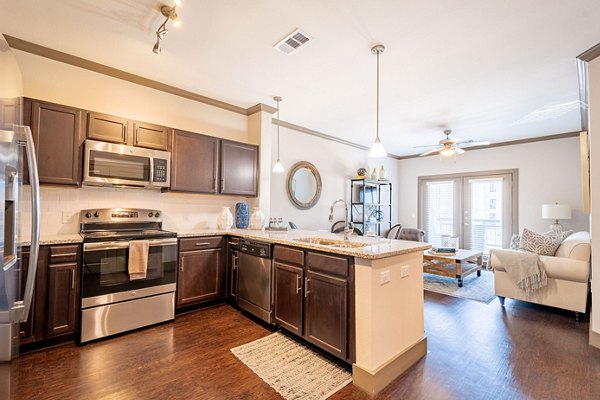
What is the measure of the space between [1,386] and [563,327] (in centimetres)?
439

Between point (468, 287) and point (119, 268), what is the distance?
472 centimetres

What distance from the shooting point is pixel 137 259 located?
9.05 ft

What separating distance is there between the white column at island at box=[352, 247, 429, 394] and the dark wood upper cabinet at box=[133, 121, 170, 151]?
265cm

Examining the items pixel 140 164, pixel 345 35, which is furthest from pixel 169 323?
pixel 345 35

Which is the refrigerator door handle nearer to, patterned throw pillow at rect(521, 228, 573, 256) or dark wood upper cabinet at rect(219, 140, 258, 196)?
dark wood upper cabinet at rect(219, 140, 258, 196)

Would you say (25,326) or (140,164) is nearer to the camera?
(25,326)

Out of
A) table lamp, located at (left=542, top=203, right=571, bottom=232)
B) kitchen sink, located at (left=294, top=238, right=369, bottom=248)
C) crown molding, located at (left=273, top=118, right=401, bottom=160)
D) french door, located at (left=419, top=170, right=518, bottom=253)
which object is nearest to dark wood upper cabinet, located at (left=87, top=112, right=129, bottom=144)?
kitchen sink, located at (left=294, top=238, right=369, bottom=248)

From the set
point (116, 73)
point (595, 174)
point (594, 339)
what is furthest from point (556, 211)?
point (116, 73)

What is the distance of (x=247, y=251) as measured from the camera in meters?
3.16

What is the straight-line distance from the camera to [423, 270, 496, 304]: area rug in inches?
157

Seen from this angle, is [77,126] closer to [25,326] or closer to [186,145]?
[186,145]

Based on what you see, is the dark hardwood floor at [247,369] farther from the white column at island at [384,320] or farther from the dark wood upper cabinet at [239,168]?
the dark wood upper cabinet at [239,168]

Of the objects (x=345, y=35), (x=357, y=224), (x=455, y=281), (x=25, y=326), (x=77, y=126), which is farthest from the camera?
(x=357, y=224)

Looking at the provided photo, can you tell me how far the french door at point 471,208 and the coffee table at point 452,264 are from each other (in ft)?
4.23
